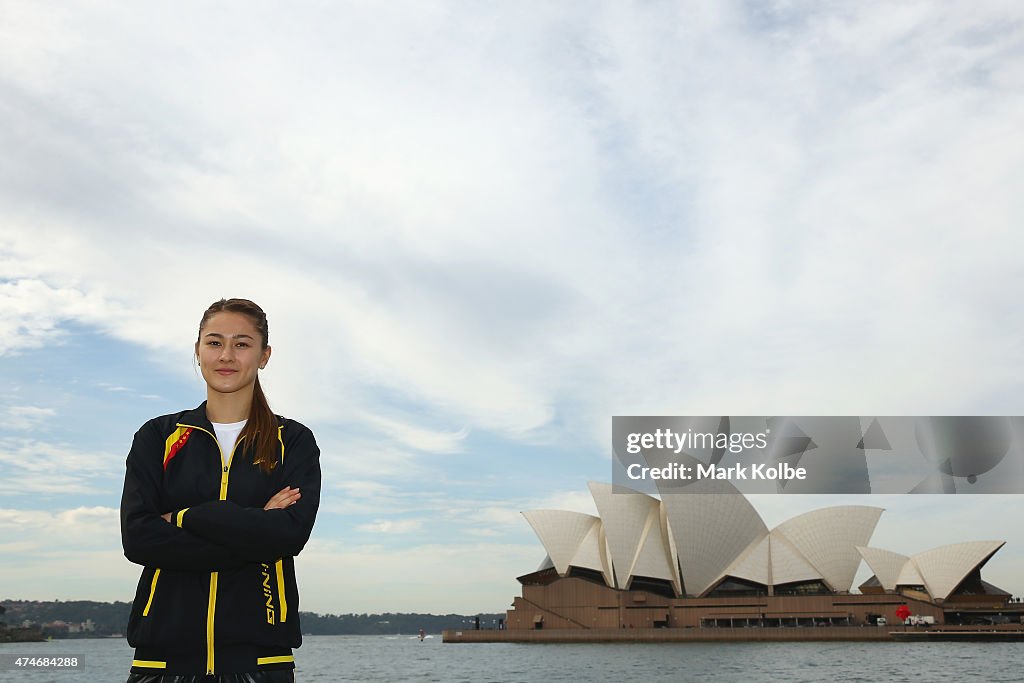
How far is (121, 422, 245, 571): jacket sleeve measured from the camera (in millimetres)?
2094

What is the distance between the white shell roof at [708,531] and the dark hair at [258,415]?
48219 mm

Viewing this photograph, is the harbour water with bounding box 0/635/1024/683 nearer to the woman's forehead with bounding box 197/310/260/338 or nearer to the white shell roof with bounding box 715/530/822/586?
the white shell roof with bounding box 715/530/822/586

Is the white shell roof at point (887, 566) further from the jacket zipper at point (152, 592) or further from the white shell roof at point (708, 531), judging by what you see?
the jacket zipper at point (152, 592)

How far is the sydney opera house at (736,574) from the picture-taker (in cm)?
5131

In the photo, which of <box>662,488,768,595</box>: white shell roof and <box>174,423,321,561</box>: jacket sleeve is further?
<box>662,488,768,595</box>: white shell roof

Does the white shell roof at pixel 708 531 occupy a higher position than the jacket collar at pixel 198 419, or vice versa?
the white shell roof at pixel 708 531

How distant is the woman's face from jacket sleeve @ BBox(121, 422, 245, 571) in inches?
9.8

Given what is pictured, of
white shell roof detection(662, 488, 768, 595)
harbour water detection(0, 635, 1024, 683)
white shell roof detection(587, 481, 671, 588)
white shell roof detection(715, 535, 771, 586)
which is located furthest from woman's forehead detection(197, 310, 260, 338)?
white shell roof detection(715, 535, 771, 586)

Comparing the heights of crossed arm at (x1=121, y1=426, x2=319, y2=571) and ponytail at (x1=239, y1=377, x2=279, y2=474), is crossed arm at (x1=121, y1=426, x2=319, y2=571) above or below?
below

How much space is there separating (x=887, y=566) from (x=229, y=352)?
5868 centimetres

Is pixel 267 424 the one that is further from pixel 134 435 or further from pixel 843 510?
pixel 843 510

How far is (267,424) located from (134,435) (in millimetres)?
330

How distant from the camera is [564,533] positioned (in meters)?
53.3

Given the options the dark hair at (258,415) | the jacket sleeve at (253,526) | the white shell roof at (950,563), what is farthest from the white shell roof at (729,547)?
the jacket sleeve at (253,526)
